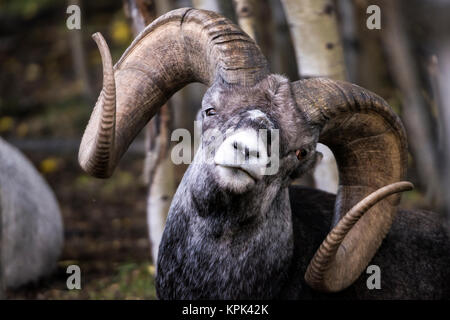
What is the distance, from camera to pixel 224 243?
221 inches

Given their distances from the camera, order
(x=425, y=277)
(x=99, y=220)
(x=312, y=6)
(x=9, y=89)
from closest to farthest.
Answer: (x=425, y=277) < (x=312, y=6) < (x=99, y=220) < (x=9, y=89)

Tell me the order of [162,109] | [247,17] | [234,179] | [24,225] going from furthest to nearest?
[24,225] → [162,109] → [247,17] → [234,179]

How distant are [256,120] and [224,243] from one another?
3.50ft

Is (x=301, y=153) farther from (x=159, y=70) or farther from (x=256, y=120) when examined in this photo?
(x=159, y=70)

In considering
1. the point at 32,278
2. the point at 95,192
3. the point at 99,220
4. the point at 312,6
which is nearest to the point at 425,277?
the point at 312,6

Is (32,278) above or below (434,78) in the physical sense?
below

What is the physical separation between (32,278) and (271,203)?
4.26 meters

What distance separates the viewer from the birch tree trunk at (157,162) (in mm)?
7914

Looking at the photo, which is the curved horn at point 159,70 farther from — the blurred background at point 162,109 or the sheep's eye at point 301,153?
the blurred background at point 162,109

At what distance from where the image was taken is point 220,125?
5.34m

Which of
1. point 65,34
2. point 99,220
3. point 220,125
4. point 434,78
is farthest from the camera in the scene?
point 65,34

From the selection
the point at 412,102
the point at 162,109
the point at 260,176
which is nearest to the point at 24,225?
the point at 162,109

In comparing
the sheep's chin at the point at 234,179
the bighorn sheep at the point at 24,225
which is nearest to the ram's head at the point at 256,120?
the sheep's chin at the point at 234,179

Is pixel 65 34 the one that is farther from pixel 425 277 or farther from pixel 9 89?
pixel 425 277
